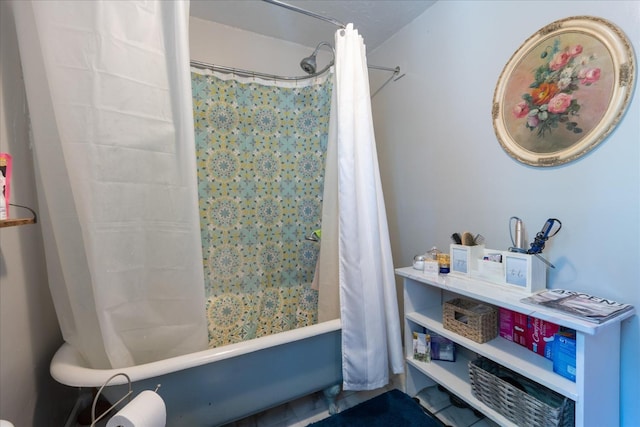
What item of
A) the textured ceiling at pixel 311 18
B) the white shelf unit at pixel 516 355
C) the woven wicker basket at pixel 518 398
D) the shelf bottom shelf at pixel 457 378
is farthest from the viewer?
the textured ceiling at pixel 311 18

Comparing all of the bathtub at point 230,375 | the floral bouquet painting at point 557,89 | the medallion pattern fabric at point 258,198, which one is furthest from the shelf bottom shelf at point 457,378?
the floral bouquet painting at point 557,89

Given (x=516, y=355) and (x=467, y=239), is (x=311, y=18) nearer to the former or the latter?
(x=467, y=239)

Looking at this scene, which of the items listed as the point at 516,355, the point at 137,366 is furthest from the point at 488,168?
the point at 137,366

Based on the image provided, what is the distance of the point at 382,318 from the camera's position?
4.29 feet

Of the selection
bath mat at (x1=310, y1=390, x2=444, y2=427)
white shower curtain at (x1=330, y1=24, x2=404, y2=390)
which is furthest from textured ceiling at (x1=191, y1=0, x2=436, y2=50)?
bath mat at (x1=310, y1=390, x2=444, y2=427)

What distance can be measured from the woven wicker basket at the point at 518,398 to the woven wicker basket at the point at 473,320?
0.44 ft

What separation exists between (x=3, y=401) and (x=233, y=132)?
1.43 metres

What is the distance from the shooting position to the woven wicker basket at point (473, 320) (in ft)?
3.66

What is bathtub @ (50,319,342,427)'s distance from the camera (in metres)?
0.91

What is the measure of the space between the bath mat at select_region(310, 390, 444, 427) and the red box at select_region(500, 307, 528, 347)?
52cm

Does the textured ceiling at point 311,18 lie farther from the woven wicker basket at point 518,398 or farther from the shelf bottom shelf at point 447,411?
the shelf bottom shelf at point 447,411

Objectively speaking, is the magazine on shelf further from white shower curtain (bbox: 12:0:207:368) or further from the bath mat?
white shower curtain (bbox: 12:0:207:368)

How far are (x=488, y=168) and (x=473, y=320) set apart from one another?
72 cm

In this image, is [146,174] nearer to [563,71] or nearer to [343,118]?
[343,118]
